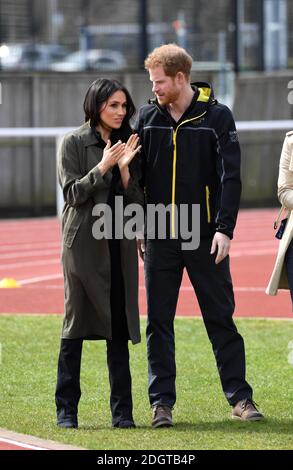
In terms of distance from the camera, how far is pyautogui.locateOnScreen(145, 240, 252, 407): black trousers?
7652 millimetres

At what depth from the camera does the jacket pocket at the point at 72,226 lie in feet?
24.1

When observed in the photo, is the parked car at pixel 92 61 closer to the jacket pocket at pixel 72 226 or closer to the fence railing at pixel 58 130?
the fence railing at pixel 58 130

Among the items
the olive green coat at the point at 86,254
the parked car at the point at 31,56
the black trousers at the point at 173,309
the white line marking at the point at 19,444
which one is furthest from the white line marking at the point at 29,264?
the white line marking at the point at 19,444

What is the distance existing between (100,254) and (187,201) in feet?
2.03

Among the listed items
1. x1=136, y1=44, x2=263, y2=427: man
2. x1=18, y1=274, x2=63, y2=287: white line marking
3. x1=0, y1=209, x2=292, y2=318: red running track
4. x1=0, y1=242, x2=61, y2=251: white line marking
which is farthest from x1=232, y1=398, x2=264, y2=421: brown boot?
x1=0, y1=242, x2=61, y2=251: white line marking

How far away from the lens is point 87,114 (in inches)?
291

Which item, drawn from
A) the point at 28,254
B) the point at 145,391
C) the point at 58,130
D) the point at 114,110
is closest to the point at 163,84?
the point at 114,110

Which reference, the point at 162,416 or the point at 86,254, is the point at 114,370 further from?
the point at 86,254

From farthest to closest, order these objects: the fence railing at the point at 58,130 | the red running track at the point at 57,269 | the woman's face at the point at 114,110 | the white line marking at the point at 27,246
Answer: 1. the fence railing at the point at 58,130
2. the white line marking at the point at 27,246
3. the red running track at the point at 57,269
4. the woman's face at the point at 114,110

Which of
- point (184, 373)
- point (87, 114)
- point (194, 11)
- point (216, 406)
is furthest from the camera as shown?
point (194, 11)

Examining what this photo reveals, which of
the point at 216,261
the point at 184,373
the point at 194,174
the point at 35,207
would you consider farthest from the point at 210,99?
the point at 35,207

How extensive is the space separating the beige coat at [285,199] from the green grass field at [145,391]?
2.75 ft

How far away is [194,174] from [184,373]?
101 inches
